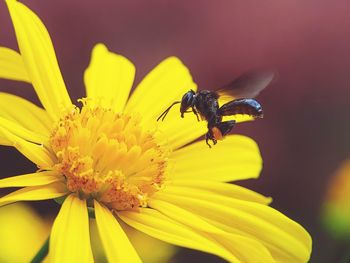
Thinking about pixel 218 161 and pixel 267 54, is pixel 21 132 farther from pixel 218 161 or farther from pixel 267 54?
pixel 267 54

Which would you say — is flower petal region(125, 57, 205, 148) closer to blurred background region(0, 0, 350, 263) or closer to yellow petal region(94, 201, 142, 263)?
yellow petal region(94, 201, 142, 263)

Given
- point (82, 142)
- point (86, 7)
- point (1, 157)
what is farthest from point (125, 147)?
point (86, 7)

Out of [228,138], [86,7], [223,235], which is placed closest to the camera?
[223,235]

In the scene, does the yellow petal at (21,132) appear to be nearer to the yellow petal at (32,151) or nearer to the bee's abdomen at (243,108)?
the yellow petal at (32,151)

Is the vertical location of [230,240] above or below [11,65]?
below

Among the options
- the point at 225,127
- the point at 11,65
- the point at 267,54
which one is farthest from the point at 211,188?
the point at 267,54

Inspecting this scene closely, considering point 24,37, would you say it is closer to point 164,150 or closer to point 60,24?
point 164,150

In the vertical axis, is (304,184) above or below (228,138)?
below
